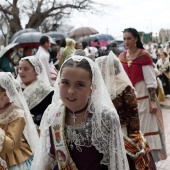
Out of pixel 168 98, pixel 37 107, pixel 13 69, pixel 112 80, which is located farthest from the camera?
pixel 168 98

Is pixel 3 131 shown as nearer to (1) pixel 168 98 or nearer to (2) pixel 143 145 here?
(2) pixel 143 145

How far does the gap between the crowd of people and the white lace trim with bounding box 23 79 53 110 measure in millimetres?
11

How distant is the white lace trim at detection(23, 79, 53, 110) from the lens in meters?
3.46

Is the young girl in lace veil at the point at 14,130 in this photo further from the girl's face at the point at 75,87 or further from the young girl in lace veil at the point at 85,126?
the girl's face at the point at 75,87

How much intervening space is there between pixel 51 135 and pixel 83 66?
47cm

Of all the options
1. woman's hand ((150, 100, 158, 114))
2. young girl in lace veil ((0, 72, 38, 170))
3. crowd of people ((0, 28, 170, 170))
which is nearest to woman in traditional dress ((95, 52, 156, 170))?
crowd of people ((0, 28, 170, 170))

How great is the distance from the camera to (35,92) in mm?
3473

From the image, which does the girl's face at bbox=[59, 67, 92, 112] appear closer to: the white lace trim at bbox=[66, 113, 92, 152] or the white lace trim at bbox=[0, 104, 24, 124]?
the white lace trim at bbox=[66, 113, 92, 152]

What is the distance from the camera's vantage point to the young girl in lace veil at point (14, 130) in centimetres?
225

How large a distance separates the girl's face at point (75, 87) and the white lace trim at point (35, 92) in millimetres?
1835

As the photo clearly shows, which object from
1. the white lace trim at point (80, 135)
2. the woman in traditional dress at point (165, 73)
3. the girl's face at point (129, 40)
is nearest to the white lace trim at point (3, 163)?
the white lace trim at point (80, 135)

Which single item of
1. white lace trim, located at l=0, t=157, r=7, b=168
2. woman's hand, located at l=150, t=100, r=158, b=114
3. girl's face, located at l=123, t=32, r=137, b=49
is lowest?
woman's hand, located at l=150, t=100, r=158, b=114

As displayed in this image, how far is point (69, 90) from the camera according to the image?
Answer: 1617 mm

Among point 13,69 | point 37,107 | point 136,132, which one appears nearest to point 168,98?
point 13,69
